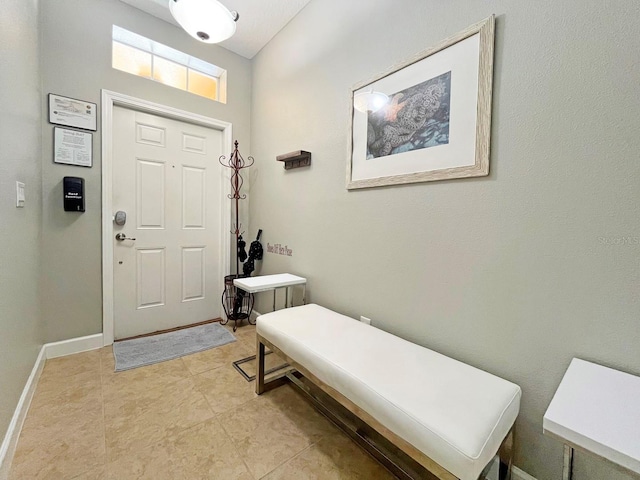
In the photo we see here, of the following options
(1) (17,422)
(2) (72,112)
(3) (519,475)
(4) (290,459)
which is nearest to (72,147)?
(2) (72,112)

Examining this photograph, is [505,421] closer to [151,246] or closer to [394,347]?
[394,347]

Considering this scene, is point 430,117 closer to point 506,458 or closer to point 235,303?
point 506,458

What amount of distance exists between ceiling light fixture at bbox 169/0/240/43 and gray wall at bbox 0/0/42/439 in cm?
81

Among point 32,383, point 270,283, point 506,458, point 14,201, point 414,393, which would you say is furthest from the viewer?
point 270,283

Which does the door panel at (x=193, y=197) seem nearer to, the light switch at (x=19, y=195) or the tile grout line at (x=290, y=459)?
the light switch at (x=19, y=195)

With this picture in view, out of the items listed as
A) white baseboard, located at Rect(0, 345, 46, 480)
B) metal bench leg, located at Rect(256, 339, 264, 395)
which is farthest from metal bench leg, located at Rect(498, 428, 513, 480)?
white baseboard, located at Rect(0, 345, 46, 480)

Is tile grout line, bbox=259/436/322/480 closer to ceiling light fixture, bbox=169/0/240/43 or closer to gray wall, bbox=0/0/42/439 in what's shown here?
gray wall, bbox=0/0/42/439

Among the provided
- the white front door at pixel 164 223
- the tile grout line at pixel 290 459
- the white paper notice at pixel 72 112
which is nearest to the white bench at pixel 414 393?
the tile grout line at pixel 290 459

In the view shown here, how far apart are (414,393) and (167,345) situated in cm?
225

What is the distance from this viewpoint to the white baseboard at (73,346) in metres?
2.05

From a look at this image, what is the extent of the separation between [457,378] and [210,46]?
11.6ft

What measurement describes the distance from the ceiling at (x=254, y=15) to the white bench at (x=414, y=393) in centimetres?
267

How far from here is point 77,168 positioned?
2.10 metres

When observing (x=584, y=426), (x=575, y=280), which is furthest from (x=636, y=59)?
(x=584, y=426)
